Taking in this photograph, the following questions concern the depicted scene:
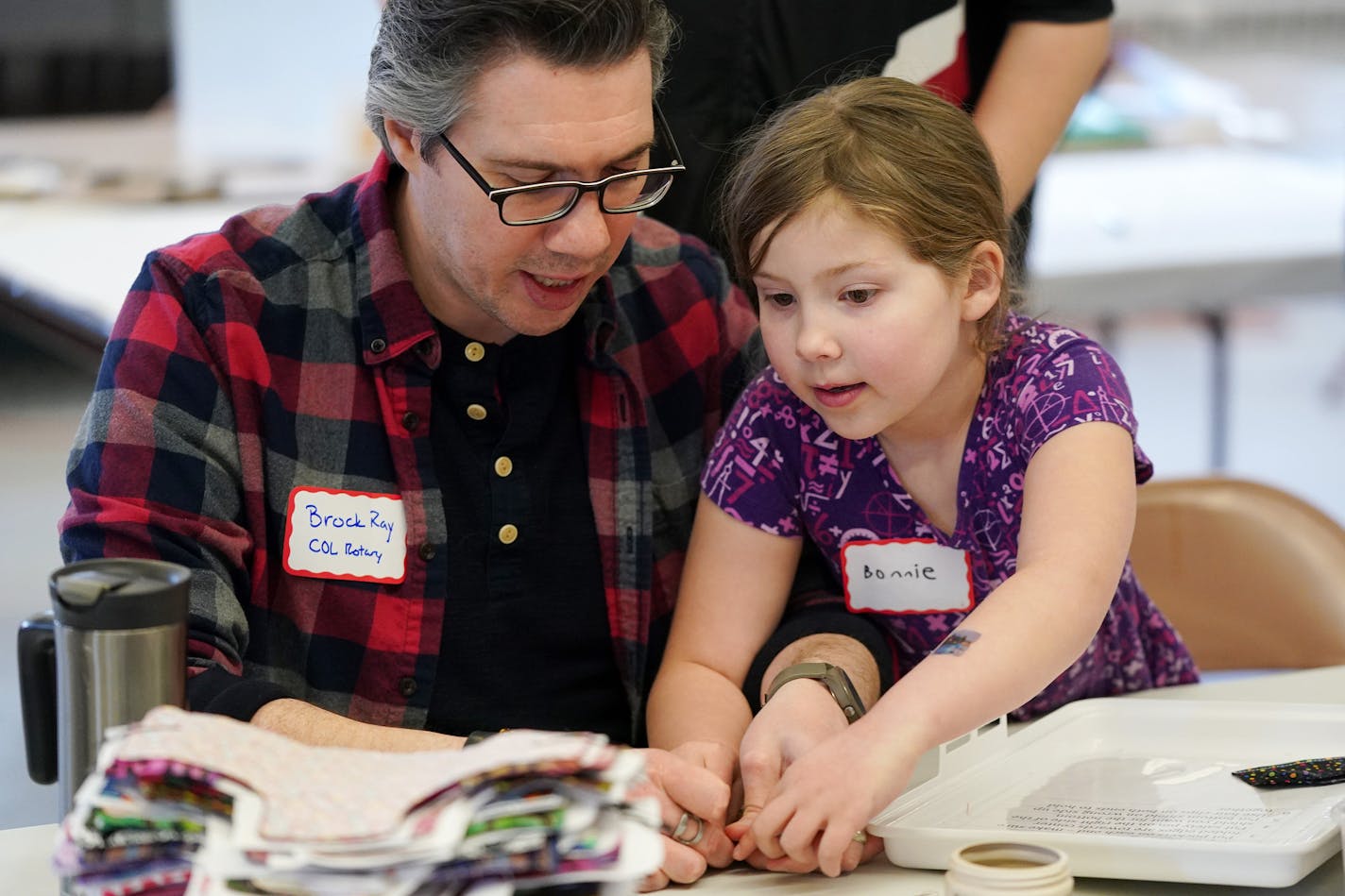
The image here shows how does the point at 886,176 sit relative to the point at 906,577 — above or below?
above

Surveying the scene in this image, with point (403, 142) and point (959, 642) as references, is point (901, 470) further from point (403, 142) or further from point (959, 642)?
point (403, 142)

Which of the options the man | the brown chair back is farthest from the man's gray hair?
the brown chair back

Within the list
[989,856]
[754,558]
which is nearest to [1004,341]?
[754,558]

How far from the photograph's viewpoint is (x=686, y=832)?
1.25 m

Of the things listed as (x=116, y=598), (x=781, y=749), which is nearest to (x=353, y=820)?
(x=116, y=598)

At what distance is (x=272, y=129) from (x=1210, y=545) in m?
3.82

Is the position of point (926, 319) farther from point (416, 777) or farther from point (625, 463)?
point (416, 777)

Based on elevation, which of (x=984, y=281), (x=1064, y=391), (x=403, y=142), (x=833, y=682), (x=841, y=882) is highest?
(x=403, y=142)

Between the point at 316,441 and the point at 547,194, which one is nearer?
the point at 547,194

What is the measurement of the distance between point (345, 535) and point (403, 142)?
0.38 meters

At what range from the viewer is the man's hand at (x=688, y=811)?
1.20m

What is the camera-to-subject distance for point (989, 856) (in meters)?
1.06

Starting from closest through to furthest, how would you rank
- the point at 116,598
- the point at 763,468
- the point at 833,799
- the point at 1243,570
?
the point at 116,598
the point at 833,799
the point at 763,468
the point at 1243,570

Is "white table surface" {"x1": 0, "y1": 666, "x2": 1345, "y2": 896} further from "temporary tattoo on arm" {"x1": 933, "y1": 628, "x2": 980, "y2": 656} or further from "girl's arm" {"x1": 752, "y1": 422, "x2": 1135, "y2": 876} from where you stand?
"temporary tattoo on arm" {"x1": 933, "y1": 628, "x2": 980, "y2": 656}
